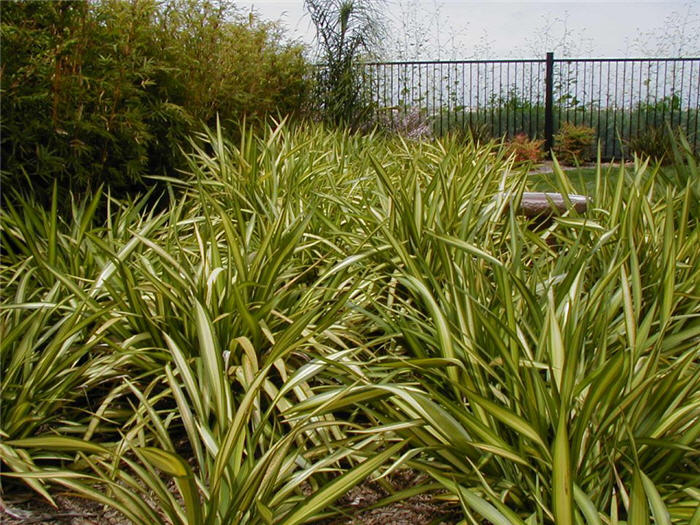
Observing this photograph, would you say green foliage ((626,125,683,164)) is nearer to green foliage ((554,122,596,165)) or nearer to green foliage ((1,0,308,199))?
green foliage ((554,122,596,165))

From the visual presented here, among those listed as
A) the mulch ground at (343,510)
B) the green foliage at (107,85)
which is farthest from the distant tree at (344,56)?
the mulch ground at (343,510)

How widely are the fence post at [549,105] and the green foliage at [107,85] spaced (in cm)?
796

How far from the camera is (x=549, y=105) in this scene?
12.1m

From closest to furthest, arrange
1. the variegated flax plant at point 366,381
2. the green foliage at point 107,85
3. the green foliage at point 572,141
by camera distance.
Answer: the variegated flax plant at point 366,381 → the green foliage at point 107,85 → the green foliage at point 572,141

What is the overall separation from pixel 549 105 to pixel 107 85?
32.2ft

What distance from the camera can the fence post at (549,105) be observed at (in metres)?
12.2

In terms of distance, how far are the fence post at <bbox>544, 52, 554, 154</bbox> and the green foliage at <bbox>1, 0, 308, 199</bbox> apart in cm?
796

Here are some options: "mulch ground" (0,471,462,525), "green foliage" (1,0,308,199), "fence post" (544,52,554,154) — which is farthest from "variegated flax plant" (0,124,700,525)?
"fence post" (544,52,554,154)

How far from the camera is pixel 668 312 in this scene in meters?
1.84

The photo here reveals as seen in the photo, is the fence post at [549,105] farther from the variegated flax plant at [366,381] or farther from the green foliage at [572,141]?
the variegated flax plant at [366,381]

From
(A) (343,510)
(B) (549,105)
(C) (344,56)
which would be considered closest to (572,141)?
(B) (549,105)

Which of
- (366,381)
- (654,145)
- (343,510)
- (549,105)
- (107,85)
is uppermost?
(549,105)

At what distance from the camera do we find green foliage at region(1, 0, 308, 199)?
3.63 m

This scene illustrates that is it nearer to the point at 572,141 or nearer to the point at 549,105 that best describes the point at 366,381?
the point at 572,141
